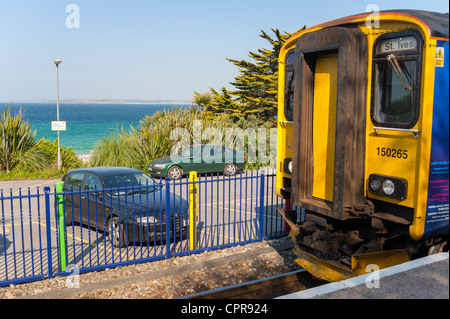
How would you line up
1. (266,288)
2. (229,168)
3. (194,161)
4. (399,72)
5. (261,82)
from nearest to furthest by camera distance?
(399,72), (266,288), (194,161), (229,168), (261,82)

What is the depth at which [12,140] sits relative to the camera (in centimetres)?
1758

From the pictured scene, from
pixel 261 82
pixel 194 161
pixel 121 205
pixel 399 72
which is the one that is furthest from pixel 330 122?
pixel 261 82

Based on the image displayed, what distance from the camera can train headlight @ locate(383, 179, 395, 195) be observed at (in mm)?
4730

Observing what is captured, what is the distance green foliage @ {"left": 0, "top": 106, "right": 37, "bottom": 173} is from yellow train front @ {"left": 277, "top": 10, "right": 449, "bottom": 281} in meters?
15.4

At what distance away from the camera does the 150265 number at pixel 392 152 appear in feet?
Answer: 15.1

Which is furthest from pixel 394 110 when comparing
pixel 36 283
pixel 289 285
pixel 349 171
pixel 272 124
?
pixel 272 124

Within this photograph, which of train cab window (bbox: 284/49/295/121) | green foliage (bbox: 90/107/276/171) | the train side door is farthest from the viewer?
green foliage (bbox: 90/107/276/171)

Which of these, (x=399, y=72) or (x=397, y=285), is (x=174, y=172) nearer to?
(x=399, y=72)

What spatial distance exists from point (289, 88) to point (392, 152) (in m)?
2.14

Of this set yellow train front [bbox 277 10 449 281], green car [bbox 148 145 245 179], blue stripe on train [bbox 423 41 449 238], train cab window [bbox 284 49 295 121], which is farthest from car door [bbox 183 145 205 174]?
blue stripe on train [bbox 423 41 449 238]

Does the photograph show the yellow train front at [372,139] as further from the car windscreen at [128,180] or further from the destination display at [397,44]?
the car windscreen at [128,180]

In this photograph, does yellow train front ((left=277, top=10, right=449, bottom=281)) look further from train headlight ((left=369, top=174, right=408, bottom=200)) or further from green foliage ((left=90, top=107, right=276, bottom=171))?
green foliage ((left=90, top=107, right=276, bottom=171))

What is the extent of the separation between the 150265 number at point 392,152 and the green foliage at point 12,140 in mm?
16387

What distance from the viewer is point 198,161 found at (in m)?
17.4
